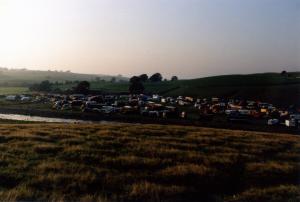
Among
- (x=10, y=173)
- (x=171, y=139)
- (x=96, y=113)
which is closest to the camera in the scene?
(x=10, y=173)

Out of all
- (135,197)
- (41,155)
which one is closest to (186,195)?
(135,197)

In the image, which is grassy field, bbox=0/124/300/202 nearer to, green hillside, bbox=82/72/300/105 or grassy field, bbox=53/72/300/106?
grassy field, bbox=53/72/300/106

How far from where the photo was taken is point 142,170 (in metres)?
19.6

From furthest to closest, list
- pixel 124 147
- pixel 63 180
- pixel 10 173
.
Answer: pixel 124 147 → pixel 10 173 → pixel 63 180

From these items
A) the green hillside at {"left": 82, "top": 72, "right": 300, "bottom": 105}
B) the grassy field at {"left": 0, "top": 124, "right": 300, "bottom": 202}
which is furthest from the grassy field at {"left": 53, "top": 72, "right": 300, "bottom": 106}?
the grassy field at {"left": 0, "top": 124, "right": 300, "bottom": 202}

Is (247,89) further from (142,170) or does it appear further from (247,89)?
(142,170)

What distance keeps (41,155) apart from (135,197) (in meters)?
9.79

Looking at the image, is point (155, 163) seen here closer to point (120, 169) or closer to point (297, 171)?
point (120, 169)

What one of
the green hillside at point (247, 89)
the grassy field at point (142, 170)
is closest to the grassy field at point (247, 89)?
the green hillside at point (247, 89)

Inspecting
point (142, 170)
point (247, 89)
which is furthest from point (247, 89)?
point (142, 170)

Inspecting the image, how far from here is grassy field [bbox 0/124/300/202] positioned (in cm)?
1530

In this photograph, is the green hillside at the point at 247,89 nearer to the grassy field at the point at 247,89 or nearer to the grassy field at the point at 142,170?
the grassy field at the point at 247,89

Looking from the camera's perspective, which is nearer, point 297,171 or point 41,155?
point 297,171

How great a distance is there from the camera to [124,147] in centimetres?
2628
